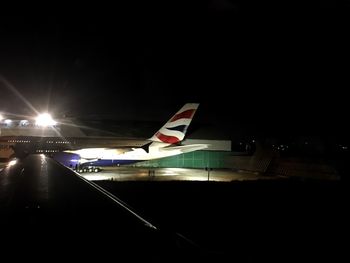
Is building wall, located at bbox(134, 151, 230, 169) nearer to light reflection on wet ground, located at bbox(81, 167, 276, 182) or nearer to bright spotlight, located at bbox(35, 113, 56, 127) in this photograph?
light reflection on wet ground, located at bbox(81, 167, 276, 182)

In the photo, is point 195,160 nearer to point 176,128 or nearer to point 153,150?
point 176,128

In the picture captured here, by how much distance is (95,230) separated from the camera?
448 cm

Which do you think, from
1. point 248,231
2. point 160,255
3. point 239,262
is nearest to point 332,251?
point 248,231

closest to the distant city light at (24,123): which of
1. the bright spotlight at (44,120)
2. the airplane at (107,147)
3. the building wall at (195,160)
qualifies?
the bright spotlight at (44,120)

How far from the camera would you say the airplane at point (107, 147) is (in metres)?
40.4

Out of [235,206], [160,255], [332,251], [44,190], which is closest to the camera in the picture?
[160,255]

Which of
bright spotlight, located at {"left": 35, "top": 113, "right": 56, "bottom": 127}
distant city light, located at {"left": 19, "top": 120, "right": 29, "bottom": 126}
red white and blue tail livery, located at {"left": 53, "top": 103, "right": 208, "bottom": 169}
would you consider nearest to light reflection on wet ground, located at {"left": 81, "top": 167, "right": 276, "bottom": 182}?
red white and blue tail livery, located at {"left": 53, "top": 103, "right": 208, "bottom": 169}

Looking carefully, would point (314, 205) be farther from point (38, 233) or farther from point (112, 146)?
point (112, 146)

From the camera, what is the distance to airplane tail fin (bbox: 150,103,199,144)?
148 feet

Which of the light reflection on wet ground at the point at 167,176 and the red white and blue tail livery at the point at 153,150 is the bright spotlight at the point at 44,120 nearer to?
the red white and blue tail livery at the point at 153,150

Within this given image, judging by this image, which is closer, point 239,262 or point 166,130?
point 239,262

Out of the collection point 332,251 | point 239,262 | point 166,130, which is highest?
point 166,130

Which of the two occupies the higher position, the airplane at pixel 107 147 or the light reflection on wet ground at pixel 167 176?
the airplane at pixel 107 147

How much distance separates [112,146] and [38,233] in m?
40.3
